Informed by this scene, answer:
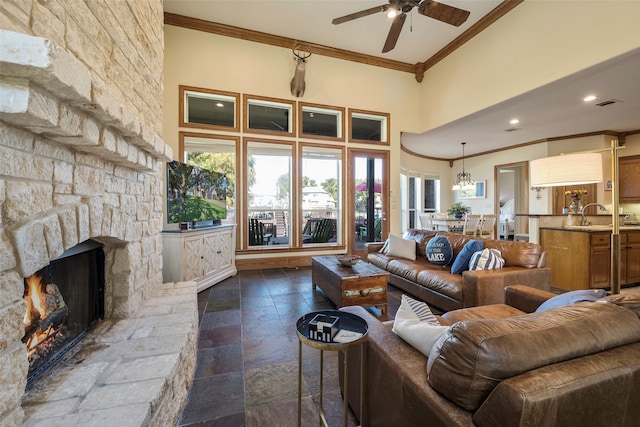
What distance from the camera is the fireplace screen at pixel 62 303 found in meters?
1.30

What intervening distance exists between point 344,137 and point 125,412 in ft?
16.9

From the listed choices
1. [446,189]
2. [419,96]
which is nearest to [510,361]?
[419,96]

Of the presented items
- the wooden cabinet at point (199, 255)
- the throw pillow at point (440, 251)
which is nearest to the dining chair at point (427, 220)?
the throw pillow at point (440, 251)

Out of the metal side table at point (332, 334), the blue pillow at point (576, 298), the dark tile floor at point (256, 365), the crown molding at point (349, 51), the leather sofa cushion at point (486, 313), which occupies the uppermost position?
the crown molding at point (349, 51)

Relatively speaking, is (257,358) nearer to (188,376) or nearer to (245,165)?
(188,376)

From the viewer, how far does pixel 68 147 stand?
4.42 feet

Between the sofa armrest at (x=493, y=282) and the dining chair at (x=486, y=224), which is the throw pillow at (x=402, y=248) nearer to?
the sofa armrest at (x=493, y=282)

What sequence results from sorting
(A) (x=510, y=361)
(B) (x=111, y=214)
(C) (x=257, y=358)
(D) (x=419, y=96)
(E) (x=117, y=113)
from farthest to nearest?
(D) (x=419, y=96) → (C) (x=257, y=358) → (B) (x=111, y=214) → (E) (x=117, y=113) → (A) (x=510, y=361)

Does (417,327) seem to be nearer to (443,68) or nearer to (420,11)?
(420,11)

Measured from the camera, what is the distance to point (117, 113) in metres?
1.34

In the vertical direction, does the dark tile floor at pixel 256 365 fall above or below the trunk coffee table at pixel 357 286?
below

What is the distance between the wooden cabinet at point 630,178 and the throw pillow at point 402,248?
586 cm

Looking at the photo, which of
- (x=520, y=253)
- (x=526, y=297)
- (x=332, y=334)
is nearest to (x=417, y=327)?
(x=332, y=334)

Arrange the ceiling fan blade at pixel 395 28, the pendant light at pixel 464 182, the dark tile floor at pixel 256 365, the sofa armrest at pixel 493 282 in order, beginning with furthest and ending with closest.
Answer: the pendant light at pixel 464 182 < the ceiling fan blade at pixel 395 28 < the sofa armrest at pixel 493 282 < the dark tile floor at pixel 256 365
